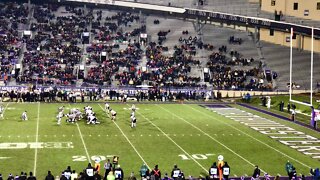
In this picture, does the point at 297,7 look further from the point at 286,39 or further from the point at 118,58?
the point at 118,58

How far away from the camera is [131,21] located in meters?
67.1

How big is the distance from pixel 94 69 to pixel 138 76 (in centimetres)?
453

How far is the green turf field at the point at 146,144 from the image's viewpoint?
2316cm

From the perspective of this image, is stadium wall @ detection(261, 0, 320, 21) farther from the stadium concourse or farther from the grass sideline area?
the grass sideline area

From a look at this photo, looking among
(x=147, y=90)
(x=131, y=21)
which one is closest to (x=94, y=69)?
(x=147, y=90)

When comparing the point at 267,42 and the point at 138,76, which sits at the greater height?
the point at 267,42

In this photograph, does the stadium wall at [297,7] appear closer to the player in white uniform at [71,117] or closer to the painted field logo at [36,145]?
the player in white uniform at [71,117]

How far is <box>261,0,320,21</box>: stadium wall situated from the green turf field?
26.0 m

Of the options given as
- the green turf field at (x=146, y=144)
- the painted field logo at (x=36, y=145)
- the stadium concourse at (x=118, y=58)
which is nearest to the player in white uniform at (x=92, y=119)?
the green turf field at (x=146, y=144)

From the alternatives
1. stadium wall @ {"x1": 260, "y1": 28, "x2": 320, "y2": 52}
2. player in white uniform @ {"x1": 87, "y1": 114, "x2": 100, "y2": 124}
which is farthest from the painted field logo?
stadium wall @ {"x1": 260, "y1": 28, "x2": 320, "y2": 52}

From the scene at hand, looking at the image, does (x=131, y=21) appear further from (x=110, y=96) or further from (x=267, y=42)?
(x=110, y=96)

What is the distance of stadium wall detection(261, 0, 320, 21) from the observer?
58406 millimetres

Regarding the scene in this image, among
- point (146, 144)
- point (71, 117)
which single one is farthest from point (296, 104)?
point (146, 144)

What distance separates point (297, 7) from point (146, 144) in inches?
1505
